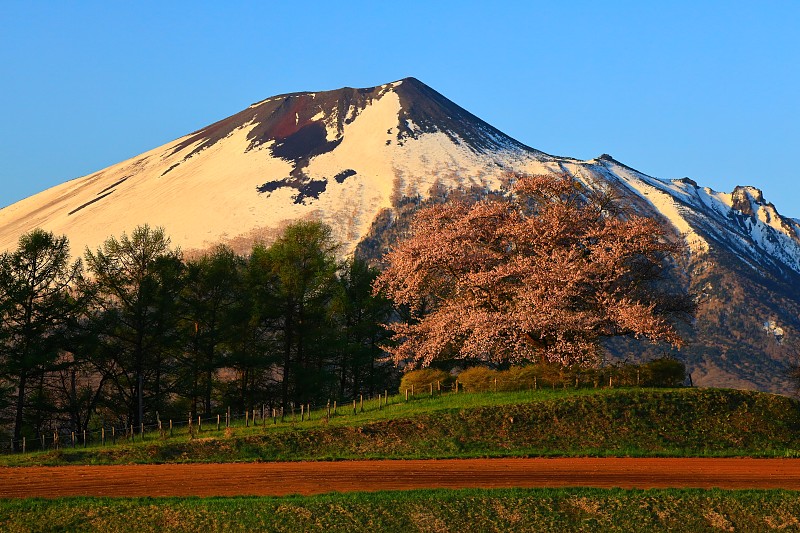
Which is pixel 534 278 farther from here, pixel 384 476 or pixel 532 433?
pixel 384 476

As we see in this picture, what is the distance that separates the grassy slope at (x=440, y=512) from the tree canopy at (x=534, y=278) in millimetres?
20616

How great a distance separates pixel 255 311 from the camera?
67.5 meters

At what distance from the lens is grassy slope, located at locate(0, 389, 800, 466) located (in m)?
39.8

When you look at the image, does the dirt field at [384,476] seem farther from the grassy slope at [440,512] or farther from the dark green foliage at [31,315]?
the dark green foliage at [31,315]

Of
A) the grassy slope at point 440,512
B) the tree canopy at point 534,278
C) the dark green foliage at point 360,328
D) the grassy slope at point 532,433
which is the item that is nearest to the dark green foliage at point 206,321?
the dark green foliage at point 360,328

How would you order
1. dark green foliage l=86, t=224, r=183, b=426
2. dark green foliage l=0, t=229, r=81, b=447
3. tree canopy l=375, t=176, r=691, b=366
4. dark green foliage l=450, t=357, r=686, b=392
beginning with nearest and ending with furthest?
dark green foliage l=450, t=357, r=686, b=392 → tree canopy l=375, t=176, r=691, b=366 → dark green foliage l=0, t=229, r=81, b=447 → dark green foliage l=86, t=224, r=183, b=426

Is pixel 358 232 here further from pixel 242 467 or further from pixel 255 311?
pixel 242 467

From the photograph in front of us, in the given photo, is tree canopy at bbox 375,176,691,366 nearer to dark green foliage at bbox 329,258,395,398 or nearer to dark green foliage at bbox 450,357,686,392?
dark green foliage at bbox 450,357,686,392

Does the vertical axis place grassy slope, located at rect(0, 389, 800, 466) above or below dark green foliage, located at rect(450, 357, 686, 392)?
below

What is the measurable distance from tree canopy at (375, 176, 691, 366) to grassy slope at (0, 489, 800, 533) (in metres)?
20.6

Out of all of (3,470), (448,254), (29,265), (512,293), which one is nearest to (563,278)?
(512,293)

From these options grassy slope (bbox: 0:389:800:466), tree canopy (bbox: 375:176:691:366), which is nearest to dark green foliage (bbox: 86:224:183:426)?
tree canopy (bbox: 375:176:691:366)

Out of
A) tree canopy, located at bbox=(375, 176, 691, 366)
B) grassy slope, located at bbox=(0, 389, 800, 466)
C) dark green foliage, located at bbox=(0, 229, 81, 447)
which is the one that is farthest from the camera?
dark green foliage, located at bbox=(0, 229, 81, 447)

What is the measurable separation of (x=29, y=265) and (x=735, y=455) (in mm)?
44379
